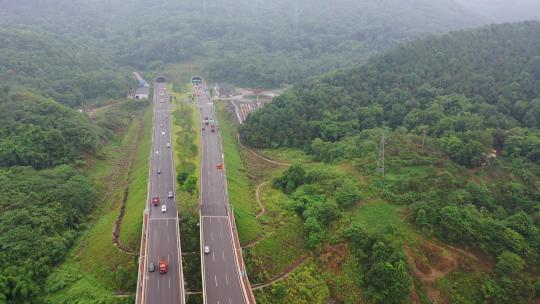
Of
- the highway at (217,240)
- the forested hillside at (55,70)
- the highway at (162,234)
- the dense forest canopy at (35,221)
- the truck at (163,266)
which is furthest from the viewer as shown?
the forested hillside at (55,70)

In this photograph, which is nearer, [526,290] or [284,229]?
[526,290]

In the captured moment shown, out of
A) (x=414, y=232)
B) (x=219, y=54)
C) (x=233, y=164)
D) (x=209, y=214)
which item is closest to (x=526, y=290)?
(x=414, y=232)

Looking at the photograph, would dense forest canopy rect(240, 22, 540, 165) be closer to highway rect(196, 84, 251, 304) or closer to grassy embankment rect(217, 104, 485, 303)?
highway rect(196, 84, 251, 304)

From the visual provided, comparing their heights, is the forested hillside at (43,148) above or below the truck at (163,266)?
above

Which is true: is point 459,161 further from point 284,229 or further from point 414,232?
point 284,229

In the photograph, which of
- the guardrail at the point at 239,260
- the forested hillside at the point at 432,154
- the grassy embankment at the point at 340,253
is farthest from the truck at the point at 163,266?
the forested hillside at the point at 432,154

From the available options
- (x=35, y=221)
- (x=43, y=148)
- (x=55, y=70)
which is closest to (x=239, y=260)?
(x=35, y=221)

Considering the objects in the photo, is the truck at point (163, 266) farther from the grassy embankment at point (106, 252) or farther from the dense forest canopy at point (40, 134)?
the dense forest canopy at point (40, 134)
